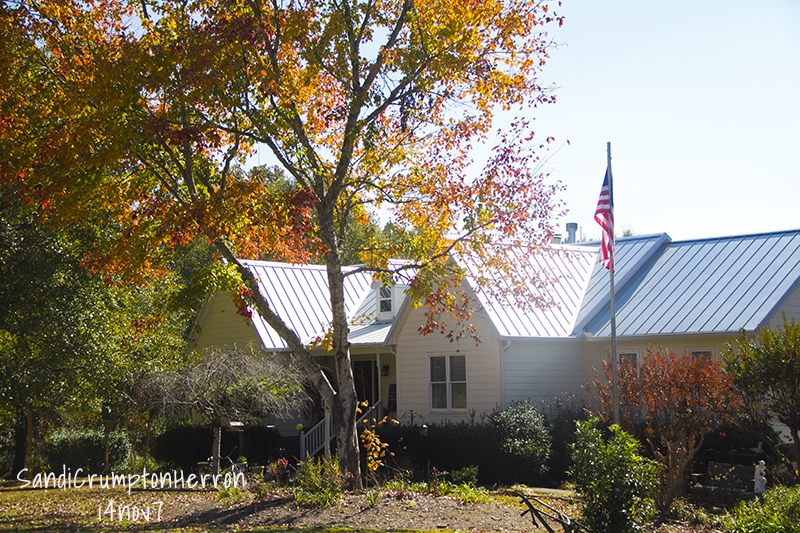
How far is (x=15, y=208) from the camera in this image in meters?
15.5

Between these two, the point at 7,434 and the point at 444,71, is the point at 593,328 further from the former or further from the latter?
the point at 7,434

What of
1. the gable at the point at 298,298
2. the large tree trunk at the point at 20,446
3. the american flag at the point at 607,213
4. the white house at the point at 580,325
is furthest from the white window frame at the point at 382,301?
the large tree trunk at the point at 20,446

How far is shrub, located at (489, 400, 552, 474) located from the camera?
16188 mm

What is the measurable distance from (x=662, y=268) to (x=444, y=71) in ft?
39.3

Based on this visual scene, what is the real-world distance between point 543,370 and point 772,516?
10745 millimetres

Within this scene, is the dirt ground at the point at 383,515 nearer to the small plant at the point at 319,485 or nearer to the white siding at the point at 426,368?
the small plant at the point at 319,485

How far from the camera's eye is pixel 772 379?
39.2 ft

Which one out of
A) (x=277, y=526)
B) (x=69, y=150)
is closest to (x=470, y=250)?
(x=277, y=526)

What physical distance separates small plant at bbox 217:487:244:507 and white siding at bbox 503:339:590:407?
26.8 feet

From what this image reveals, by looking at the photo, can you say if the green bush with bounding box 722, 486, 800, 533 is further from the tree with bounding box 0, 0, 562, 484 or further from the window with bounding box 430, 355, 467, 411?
the window with bounding box 430, 355, 467, 411

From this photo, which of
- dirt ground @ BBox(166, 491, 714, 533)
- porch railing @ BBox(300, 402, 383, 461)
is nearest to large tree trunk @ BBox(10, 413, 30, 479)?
porch railing @ BBox(300, 402, 383, 461)

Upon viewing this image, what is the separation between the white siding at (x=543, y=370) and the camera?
18.7 m

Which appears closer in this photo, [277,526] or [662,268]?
[277,526]

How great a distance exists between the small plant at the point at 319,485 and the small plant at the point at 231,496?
3.31 feet
